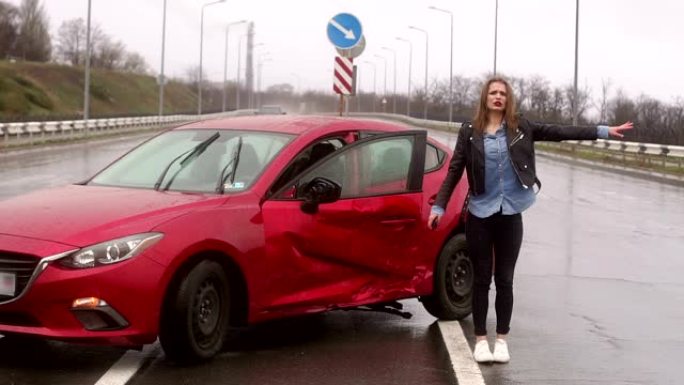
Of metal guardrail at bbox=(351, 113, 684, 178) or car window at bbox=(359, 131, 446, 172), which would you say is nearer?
car window at bbox=(359, 131, 446, 172)

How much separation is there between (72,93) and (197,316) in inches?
3902

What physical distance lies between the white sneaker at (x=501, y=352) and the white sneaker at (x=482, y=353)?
0.13 ft

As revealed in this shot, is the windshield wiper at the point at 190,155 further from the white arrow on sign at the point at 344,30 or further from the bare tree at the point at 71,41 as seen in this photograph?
the bare tree at the point at 71,41

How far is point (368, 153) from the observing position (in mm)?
6523

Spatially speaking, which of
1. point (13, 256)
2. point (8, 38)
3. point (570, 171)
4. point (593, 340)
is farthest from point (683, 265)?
point (8, 38)

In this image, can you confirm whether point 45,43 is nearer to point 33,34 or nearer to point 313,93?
point 33,34

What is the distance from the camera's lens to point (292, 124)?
6.45 metres

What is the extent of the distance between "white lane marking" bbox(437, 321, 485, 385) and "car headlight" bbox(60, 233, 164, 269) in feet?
6.22

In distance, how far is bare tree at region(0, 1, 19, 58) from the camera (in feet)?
343

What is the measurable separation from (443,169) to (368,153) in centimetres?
85

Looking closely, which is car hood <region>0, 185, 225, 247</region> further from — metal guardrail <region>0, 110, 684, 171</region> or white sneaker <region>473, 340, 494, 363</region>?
metal guardrail <region>0, 110, 684, 171</region>

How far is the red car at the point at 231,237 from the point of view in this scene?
196 inches

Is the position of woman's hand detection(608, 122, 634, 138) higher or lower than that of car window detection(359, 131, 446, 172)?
higher

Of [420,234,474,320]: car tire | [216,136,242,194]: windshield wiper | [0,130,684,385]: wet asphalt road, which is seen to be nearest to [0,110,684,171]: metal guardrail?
[0,130,684,385]: wet asphalt road
